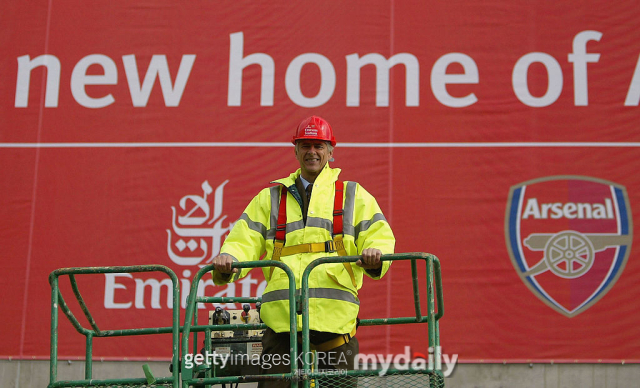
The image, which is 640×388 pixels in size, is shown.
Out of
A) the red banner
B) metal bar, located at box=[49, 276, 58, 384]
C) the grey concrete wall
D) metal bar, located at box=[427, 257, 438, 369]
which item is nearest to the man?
metal bar, located at box=[427, 257, 438, 369]

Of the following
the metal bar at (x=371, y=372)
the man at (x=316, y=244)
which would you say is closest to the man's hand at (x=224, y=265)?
the man at (x=316, y=244)

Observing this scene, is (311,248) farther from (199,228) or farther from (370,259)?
(199,228)

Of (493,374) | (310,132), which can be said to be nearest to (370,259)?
(310,132)

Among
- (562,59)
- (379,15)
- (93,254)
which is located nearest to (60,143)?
(93,254)

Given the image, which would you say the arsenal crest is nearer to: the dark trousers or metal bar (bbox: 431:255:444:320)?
metal bar (bbox: 431:255:444:320)

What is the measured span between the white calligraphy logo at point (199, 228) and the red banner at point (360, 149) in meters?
0.02

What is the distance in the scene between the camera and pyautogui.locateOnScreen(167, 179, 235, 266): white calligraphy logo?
296 inches

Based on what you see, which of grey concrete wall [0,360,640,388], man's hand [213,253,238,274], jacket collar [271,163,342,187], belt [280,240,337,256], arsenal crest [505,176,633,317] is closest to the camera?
man's hand [213,253,238,274]

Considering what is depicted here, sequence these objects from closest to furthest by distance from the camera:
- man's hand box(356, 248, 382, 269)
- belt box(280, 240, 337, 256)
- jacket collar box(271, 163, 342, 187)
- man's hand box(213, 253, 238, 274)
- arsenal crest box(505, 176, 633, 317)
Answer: man's hand box(356, 248, 382, 269)
man's hand box(213, 253, 238, 274)
belt box(280, 240, 337, 256)
jacket collar box(271, 163, 342, 187)
arsenal crest box(505, 176, 633, 317)

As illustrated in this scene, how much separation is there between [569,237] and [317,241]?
398cm

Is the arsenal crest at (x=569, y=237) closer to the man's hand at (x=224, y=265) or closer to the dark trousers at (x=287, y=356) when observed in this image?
the dark trousers at (x=287, y=356)

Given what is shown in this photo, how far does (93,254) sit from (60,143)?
1.24 m

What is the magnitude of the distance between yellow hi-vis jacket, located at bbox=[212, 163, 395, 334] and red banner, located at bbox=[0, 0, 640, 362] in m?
3.15

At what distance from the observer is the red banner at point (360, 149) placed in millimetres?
7246
